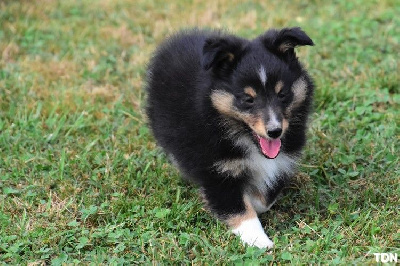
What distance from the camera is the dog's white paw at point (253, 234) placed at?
421cm

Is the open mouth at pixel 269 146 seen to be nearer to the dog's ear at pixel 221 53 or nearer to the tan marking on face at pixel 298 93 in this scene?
the tan marking on face at pixel 298 93

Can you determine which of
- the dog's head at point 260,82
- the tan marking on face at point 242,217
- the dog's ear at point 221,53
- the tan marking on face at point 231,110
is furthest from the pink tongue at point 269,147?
the dog's ear at point 221,53

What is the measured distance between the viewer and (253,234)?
4.26 meters

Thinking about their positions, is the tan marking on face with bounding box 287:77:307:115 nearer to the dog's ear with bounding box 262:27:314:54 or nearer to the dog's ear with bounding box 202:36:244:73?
the dog's ear with bounding box 262:27:314:54

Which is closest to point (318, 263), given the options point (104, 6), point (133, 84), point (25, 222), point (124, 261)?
point (124, 261)

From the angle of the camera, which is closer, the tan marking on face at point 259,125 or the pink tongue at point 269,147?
the tan marking on face at point 259,125

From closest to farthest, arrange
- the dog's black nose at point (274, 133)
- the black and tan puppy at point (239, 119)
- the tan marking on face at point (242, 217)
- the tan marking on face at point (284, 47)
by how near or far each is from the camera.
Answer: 1. the dog's black nose at point (274, 133)
2. the black and tan puppy at point (239, 119)
3. the tan marking on face at point (284, 47)
4. the tan marking on face at point (242, 217)

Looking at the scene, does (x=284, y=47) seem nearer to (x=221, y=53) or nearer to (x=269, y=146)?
(x=221, y=53)

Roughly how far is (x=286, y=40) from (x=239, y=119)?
598 millimetres

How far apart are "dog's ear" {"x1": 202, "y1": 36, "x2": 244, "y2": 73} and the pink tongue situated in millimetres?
525

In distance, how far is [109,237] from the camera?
170 inches

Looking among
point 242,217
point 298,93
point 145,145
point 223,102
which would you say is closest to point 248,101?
point 223,102

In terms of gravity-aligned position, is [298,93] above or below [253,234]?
above

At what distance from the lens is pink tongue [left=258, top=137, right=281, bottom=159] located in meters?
4.21
